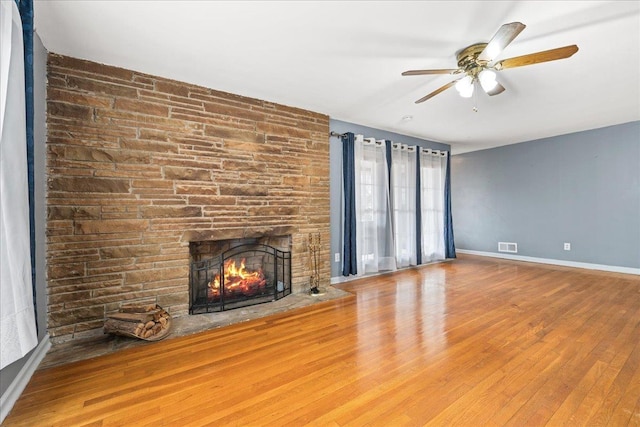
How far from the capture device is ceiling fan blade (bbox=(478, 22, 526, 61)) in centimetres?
154

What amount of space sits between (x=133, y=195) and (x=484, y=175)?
6.60 meters

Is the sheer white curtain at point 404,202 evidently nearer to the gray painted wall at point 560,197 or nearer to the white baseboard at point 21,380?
the gray painted wall at point 560,197

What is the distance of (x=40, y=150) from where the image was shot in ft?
6.81

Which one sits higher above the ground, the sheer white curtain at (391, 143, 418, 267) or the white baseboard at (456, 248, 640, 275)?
the sheer white curtain at (391, 143, 418, 267)

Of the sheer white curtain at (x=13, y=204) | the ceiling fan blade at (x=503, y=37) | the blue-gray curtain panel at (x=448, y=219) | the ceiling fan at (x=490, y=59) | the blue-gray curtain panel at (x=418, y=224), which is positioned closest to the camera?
the sheer white curtain at (x=13, y=204)

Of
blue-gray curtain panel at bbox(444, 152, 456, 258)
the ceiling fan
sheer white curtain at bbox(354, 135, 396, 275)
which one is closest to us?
the ceiling fan

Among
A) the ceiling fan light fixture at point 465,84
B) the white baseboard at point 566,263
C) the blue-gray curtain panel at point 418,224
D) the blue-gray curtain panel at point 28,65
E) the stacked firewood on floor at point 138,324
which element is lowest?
the white baseboard at point 566,263

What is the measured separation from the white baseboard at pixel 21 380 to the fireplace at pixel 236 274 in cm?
108

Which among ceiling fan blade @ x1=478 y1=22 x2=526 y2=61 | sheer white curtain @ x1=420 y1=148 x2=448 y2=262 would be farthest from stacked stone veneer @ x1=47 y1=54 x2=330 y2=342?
sheer white curtain @ x1=420 y1=148 x2=448 y2=262

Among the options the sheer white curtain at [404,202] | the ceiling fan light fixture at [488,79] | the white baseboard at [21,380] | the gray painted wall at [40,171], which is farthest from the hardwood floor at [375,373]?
the ceiling fan light fixture at [488,79]

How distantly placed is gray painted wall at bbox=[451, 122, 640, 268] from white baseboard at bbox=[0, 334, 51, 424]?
23.4 ft

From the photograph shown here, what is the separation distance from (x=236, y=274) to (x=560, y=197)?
19.3ft

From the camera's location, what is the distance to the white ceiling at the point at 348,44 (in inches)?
69.4

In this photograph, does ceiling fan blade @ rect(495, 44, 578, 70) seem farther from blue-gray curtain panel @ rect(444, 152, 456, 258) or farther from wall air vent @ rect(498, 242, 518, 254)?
wall air vent @ rect(498, 242, 518, 254)
